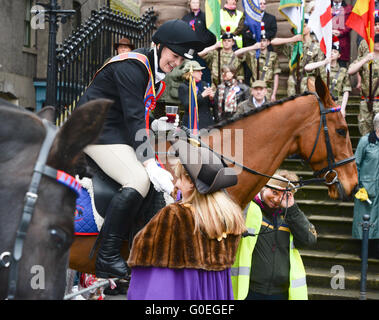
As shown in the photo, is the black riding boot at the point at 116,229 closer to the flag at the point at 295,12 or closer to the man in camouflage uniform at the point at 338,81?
the flag at the point at 295,12

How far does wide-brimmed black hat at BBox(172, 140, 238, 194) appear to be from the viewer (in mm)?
3535

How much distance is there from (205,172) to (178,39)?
1.78 metres

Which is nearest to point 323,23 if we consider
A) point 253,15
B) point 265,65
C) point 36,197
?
point 253,15

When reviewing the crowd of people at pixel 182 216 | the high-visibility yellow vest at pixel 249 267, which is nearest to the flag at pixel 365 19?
the crowd of people at pixel 182 216

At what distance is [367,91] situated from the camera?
1066 centimetres

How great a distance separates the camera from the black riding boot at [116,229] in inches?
187

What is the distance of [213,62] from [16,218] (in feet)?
32.2

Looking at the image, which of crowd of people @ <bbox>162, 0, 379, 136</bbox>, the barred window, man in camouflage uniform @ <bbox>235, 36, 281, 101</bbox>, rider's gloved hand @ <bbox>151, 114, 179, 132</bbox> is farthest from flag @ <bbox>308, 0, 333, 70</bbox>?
the barred window

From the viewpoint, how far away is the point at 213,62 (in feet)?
38.7

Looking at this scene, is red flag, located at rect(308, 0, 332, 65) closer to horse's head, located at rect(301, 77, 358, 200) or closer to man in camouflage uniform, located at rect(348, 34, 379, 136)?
man in camouflage uniform, located at rect(348, 34, 379, 136)

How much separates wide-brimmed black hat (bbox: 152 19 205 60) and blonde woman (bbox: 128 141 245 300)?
Answer: 1.62m

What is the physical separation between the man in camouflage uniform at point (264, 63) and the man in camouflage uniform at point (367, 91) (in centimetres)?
159

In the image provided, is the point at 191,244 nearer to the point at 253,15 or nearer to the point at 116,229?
the point at 116,229
